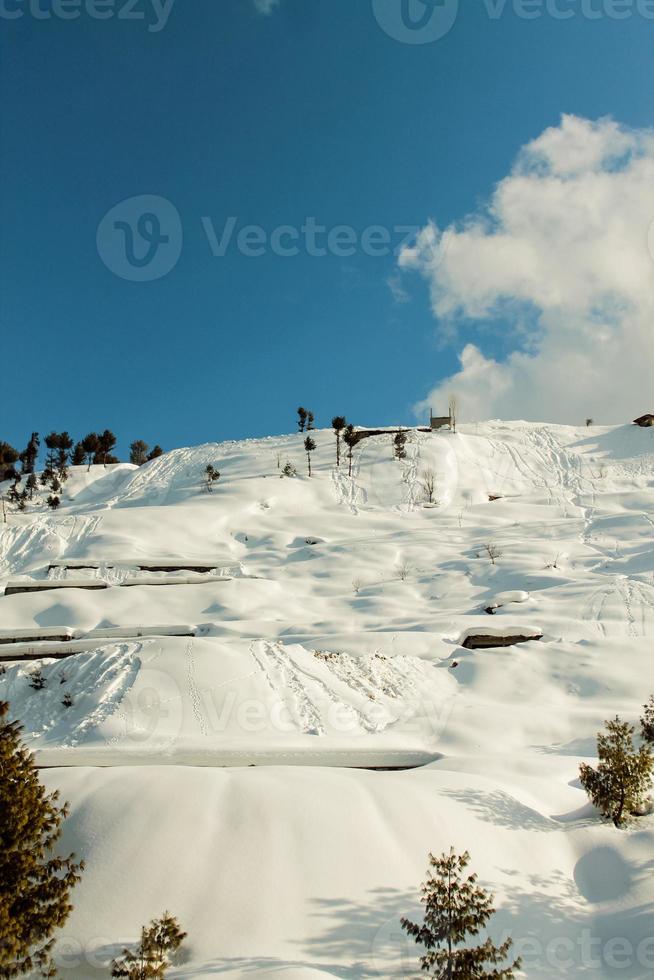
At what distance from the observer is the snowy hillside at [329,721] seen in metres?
6.75

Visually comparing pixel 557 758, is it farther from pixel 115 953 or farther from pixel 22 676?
pixel 22 676

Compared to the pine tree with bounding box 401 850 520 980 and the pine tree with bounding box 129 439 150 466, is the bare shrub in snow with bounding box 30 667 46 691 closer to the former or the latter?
the pine tree with bounding box 401 850 520 980

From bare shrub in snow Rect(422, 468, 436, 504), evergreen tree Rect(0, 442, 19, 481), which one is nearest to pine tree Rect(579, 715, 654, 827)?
bare shrub in snow Rect(422, 468, 436, 504)

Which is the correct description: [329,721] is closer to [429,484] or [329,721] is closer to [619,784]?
[619,784]

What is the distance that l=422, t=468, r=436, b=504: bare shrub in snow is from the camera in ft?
160

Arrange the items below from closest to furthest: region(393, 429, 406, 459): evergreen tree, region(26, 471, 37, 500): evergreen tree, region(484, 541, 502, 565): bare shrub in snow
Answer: region(484, 541, 502, 565): bare shrub in snow < region(26, 471, 37, 500): evergreen tree < region(393, 429, 406, 459): evergreen tree

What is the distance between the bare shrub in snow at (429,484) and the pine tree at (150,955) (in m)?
43.3

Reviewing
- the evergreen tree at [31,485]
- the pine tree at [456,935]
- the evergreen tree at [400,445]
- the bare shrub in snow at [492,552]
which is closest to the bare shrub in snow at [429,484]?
the evergreen tree at [400,445]

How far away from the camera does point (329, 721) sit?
14.2 metres

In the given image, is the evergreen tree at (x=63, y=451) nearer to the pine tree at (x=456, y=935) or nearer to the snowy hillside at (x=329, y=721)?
the snowy hillside at (x=329, y=721)

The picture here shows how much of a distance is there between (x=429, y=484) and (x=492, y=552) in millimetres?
16654

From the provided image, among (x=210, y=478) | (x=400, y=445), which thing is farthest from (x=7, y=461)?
(x=400, y=445)

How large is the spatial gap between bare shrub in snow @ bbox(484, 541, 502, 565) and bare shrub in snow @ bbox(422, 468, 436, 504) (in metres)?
13.1

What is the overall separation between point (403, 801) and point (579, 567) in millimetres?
25759
